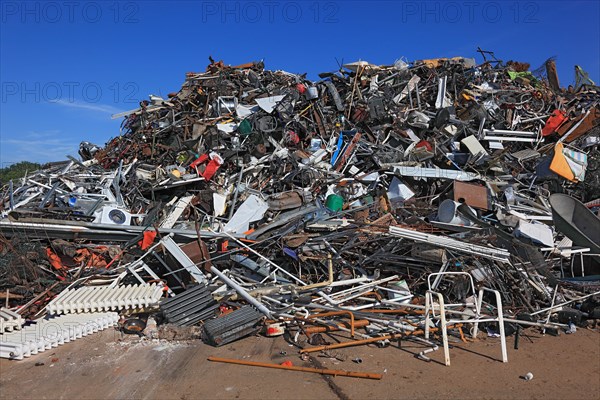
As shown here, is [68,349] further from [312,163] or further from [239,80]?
[239,80]

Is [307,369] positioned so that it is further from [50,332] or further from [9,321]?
[9,321]

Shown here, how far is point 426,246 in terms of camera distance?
19.4 ft

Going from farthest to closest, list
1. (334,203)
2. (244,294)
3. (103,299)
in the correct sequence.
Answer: (334,203)
(244,294)
(103,299)

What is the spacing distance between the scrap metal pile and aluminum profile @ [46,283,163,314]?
3 centimetres

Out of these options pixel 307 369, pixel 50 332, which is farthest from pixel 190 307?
pixel 307 369

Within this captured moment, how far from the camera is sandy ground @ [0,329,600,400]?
3943 millimetres

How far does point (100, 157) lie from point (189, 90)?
254cm

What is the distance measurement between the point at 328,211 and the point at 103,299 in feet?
11.6

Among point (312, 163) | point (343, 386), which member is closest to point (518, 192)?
point (312, 163)

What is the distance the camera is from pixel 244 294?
5.59 metres

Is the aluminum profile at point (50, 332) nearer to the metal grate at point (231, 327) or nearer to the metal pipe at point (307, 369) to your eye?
the metal grate at point (231, 327)

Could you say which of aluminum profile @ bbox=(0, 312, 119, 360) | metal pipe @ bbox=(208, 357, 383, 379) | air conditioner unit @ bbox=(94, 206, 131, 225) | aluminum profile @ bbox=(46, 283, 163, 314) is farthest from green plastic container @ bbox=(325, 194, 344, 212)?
aluminum profile @ bbox=(0, 312, 119, 360)

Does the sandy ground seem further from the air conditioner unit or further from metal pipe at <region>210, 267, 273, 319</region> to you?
the air conditioner unit

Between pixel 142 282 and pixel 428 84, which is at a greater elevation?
pixel 428 84
